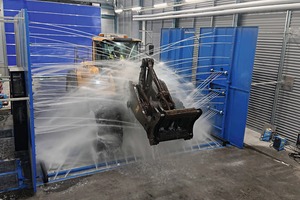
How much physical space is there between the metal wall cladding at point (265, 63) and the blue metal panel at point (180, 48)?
2.01 m

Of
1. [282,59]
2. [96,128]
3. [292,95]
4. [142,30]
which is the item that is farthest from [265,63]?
[142,30]

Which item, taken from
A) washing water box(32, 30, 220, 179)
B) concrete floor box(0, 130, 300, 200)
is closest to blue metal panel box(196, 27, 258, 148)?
concrete floor box(0, 130, 300, 200)

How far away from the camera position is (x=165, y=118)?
431 cm

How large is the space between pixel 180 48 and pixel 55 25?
573 cm

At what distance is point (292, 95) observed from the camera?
6.57 meters

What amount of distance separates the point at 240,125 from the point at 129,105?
285 centimetres

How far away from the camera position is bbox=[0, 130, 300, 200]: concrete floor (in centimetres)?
428

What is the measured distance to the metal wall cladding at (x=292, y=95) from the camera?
641 centimetres

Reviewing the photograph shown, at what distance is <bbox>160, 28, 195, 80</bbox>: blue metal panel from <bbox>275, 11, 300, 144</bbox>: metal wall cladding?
2533 mm

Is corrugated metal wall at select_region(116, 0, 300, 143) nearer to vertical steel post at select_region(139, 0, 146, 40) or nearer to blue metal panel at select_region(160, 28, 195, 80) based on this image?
blue metal panel at select_region(160, 28, 195, 80)

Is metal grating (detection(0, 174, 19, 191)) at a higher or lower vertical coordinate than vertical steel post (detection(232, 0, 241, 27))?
lower

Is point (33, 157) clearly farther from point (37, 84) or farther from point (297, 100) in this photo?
point (297, 100)

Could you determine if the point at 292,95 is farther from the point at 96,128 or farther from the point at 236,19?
the point at 96,128

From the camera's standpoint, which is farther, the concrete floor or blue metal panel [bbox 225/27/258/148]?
blue metal panel [bbox 225/27/258/148]
